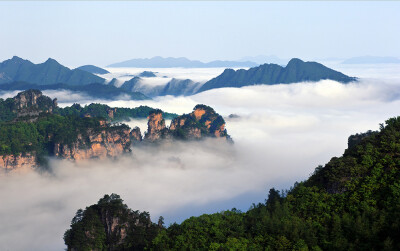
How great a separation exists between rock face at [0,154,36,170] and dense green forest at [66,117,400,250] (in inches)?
2584

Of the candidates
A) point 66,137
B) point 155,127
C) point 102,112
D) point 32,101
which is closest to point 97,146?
point 66,137

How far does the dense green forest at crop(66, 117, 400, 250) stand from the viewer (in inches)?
1713

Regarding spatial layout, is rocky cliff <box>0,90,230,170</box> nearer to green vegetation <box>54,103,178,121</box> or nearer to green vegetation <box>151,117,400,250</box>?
green vegetation <box>54,103,178,121</box>

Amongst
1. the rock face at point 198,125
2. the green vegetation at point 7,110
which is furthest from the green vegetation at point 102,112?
the rock face at point 198,125

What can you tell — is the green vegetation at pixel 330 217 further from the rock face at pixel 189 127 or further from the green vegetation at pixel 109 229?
the rock face at pixel 189 127

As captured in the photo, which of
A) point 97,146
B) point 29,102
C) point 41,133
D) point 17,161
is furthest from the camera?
point 29,102

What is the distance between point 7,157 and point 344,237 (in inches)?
3436

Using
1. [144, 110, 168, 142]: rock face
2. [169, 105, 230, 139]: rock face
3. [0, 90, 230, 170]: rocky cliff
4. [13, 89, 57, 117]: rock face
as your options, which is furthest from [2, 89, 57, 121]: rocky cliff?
[169, 105, 230, 139]: rock face

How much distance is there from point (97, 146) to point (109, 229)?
208ft

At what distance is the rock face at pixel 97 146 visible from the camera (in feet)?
401

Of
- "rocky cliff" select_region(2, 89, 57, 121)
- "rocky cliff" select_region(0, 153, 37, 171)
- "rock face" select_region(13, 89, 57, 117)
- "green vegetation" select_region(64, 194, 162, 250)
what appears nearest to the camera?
"green vegetation" select_region(64, 194, 162, 250)

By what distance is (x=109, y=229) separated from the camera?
66.8 metres

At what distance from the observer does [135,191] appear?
384 ft

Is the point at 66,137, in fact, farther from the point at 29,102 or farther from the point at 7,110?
the point at 29,102
